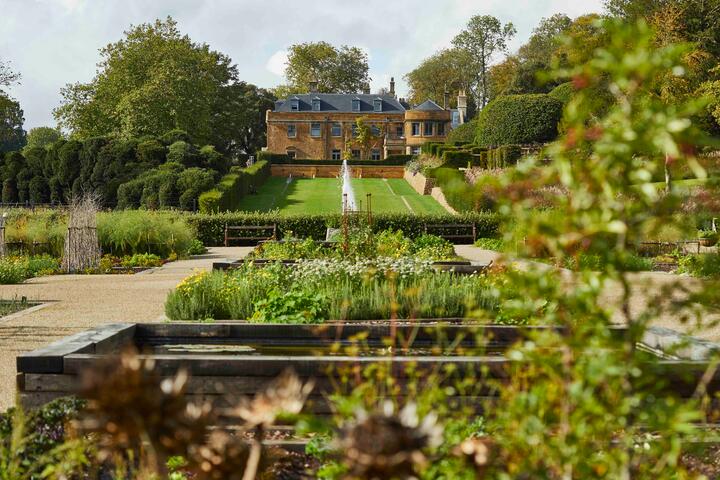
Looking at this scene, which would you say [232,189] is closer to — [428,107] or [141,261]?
[141,261]

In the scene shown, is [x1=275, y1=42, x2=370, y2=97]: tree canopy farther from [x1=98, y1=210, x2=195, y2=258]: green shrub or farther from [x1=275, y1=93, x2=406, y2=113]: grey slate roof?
[x1=98, y1=210, x2=195, y2=258]: green shrub

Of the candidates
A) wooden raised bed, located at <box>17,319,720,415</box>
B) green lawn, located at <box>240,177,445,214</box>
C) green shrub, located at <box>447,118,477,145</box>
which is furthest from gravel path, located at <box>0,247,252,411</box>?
green shrub, located at <box>447,118,477,145</box>

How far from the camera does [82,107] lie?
151ft

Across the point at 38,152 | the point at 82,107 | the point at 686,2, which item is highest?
the point at 686,2

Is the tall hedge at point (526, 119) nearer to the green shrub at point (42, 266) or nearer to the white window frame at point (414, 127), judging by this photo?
the white window frame at point (414, 127)

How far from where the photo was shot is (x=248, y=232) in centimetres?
2497

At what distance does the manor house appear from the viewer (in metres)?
61.8

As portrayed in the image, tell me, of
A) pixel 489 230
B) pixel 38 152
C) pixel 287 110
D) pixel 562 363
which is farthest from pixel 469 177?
pixel 562 363

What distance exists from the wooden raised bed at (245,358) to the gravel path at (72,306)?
102cm

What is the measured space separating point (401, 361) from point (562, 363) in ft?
7.79

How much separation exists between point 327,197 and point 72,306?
28.5 metres

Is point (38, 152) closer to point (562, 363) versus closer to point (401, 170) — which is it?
point (401, 170)

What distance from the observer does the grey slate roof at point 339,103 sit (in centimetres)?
6259

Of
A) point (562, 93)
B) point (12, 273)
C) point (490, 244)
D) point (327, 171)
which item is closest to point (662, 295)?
point (12, 273)
